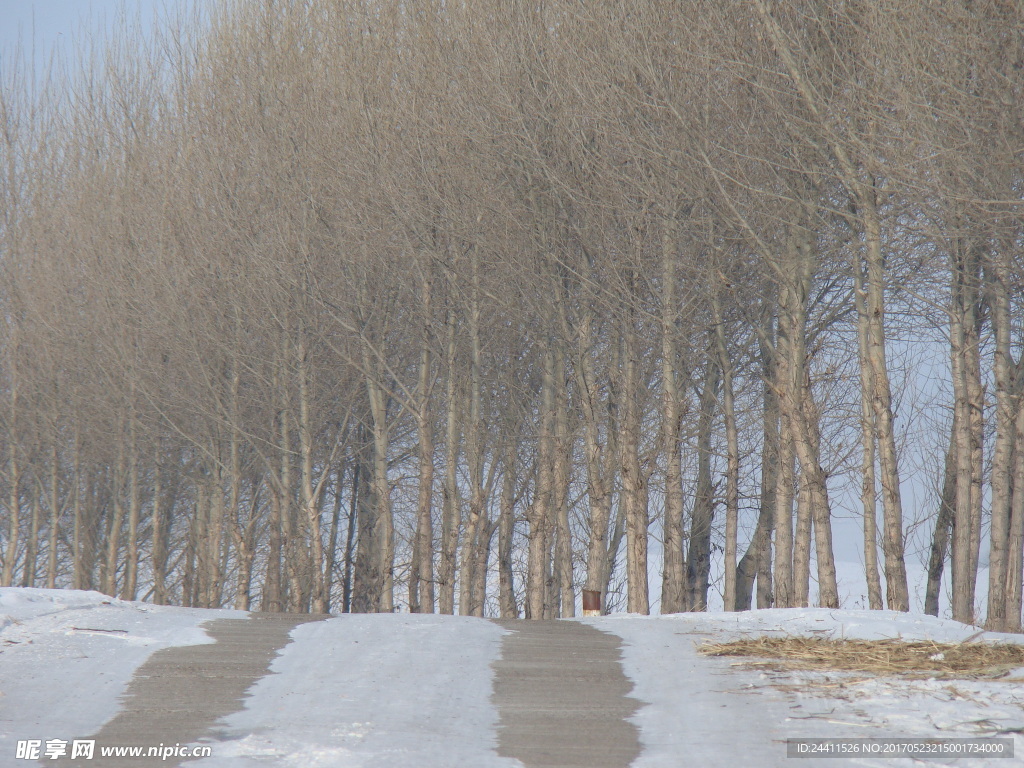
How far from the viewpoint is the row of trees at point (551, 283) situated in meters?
10.7

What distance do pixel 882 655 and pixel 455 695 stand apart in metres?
2.72

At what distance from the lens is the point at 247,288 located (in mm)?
17672

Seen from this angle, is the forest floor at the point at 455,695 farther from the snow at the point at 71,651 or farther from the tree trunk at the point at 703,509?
the tree trunk at the point at 703,509

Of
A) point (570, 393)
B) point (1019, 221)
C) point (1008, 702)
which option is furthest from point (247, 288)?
point (1008, 702)

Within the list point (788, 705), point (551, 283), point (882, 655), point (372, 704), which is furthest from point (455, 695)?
point (551, 283)

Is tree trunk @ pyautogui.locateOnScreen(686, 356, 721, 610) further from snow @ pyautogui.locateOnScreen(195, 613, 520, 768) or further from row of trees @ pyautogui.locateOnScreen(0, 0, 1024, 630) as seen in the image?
snow @ pyautogui.locateOnScreen(195, 613, 520, 768)

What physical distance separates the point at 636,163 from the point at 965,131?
4101 millimetres

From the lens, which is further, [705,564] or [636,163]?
[705,564]

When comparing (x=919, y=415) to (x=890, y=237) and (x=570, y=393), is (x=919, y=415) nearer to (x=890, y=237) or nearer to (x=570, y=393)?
(x=570, y=393)

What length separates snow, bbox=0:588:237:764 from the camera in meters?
4.96

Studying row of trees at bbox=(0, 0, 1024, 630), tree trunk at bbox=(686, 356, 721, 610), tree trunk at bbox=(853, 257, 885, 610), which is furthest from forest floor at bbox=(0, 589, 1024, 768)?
tree trunk at bbox=(686, 356, 721, 610)

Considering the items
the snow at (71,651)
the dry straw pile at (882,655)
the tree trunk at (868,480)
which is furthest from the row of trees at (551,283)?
the snow at (71,651)

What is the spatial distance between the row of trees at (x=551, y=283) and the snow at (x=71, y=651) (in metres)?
6.86

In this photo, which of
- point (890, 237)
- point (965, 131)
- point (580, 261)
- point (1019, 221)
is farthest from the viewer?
point (580, 261)
